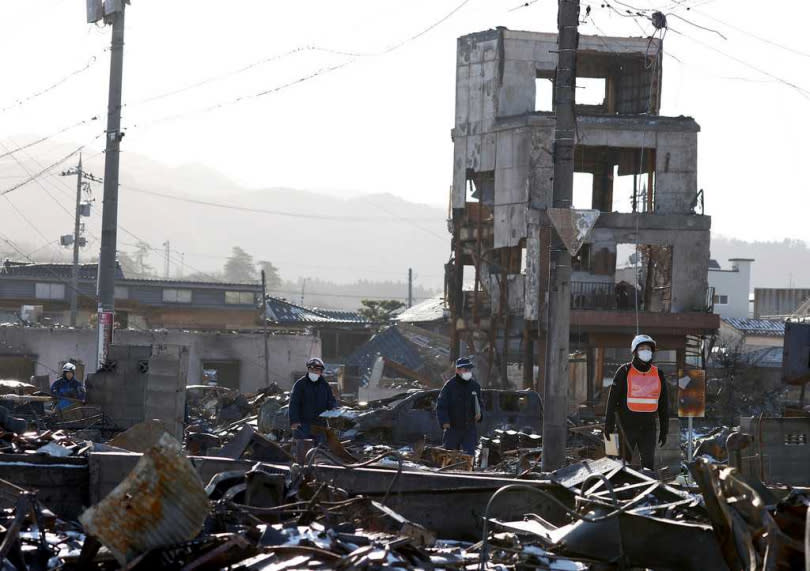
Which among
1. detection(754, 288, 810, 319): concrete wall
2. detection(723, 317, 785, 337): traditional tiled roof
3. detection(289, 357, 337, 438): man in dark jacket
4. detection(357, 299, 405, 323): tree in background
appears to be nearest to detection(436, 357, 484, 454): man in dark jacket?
detection(289, 357, 337, 438): man in dark jacket

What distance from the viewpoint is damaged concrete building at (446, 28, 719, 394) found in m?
42.8

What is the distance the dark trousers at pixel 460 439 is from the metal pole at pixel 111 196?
10.3 meters

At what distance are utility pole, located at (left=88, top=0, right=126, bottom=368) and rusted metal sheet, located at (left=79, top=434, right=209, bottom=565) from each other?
1670 centimetres

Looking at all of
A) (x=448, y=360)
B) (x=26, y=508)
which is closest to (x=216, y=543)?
(x=26, y=508)

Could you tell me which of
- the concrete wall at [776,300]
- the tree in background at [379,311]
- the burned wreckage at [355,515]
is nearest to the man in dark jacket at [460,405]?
the burned wreckage at [355,515]

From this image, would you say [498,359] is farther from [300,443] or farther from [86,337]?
[300,443]

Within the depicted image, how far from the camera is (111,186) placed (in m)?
24.5

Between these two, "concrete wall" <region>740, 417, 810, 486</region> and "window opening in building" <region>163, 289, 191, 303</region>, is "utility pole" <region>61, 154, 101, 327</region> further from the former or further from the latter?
"concrete wall" <region>740, 417, 810, 486</region>

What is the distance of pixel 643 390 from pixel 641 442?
554mm

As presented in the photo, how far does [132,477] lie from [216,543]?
690 millimetres

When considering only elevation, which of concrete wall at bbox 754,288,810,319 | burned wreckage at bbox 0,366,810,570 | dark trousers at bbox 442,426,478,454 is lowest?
dark trousers at bbox 442,426,478,454

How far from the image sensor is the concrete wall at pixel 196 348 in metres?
44.6

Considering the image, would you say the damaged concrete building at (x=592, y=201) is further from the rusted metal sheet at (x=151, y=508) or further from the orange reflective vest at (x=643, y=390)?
the rusted metal sheet at (x=151, y=508)

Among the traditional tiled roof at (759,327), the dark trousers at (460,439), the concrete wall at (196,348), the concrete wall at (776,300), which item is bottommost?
the concrete wall at (196,348)
